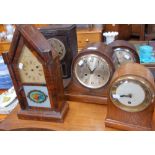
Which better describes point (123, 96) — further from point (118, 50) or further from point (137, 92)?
point (118, 50)

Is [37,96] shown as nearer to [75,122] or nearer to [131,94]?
[75,122]

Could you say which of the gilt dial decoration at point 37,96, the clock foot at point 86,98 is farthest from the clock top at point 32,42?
the clock foot at point 86,98

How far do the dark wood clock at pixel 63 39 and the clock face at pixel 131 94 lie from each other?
0.35 metres

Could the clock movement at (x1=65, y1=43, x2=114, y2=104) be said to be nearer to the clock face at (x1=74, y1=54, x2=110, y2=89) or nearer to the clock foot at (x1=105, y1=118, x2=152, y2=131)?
the clock face at (x1=74, y1=54, x2=110, y2=89)

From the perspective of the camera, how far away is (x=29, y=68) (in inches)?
27.3

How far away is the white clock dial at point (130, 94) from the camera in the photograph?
2.00 ft

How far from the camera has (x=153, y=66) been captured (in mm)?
1062

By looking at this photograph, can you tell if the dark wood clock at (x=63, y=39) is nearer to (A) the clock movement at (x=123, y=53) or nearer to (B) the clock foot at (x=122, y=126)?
(A) the clock movement at (x=123, y=53)

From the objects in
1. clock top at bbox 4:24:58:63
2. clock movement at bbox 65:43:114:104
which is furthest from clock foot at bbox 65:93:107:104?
clock top at bbox 4:24:58:63

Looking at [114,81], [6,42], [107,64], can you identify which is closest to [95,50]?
[107,64]

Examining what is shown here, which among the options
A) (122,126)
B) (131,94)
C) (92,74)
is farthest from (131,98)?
(92,74)

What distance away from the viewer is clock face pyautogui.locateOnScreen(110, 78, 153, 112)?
1.97 feet

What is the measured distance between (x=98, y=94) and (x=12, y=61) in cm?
37

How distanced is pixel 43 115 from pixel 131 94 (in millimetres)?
349
